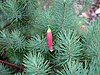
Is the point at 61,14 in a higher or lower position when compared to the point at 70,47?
higher

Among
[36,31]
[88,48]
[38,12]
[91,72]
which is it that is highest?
[38,12]

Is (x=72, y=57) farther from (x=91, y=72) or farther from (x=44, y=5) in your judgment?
(x=44, y=5)

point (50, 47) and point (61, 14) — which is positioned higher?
point (61, 14)

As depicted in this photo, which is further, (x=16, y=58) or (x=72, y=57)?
(x=16, y=58)

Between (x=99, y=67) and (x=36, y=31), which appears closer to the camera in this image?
(x=99, y=67)

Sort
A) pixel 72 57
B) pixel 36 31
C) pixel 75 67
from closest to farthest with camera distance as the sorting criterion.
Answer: pixel 75 67
pixel 72 57
pixel 36 31

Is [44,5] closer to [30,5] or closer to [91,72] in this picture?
[30,5]

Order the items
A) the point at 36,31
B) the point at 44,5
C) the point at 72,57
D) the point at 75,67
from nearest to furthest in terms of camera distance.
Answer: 1. the point at 75,67
2. the point at 72,57
3. the point at 36,31
4. the point at 44,5

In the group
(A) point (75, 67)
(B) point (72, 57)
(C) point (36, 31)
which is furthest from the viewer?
(C) point (36, 31)

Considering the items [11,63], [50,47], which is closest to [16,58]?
[11,63]

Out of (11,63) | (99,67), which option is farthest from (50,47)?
(11,63)
